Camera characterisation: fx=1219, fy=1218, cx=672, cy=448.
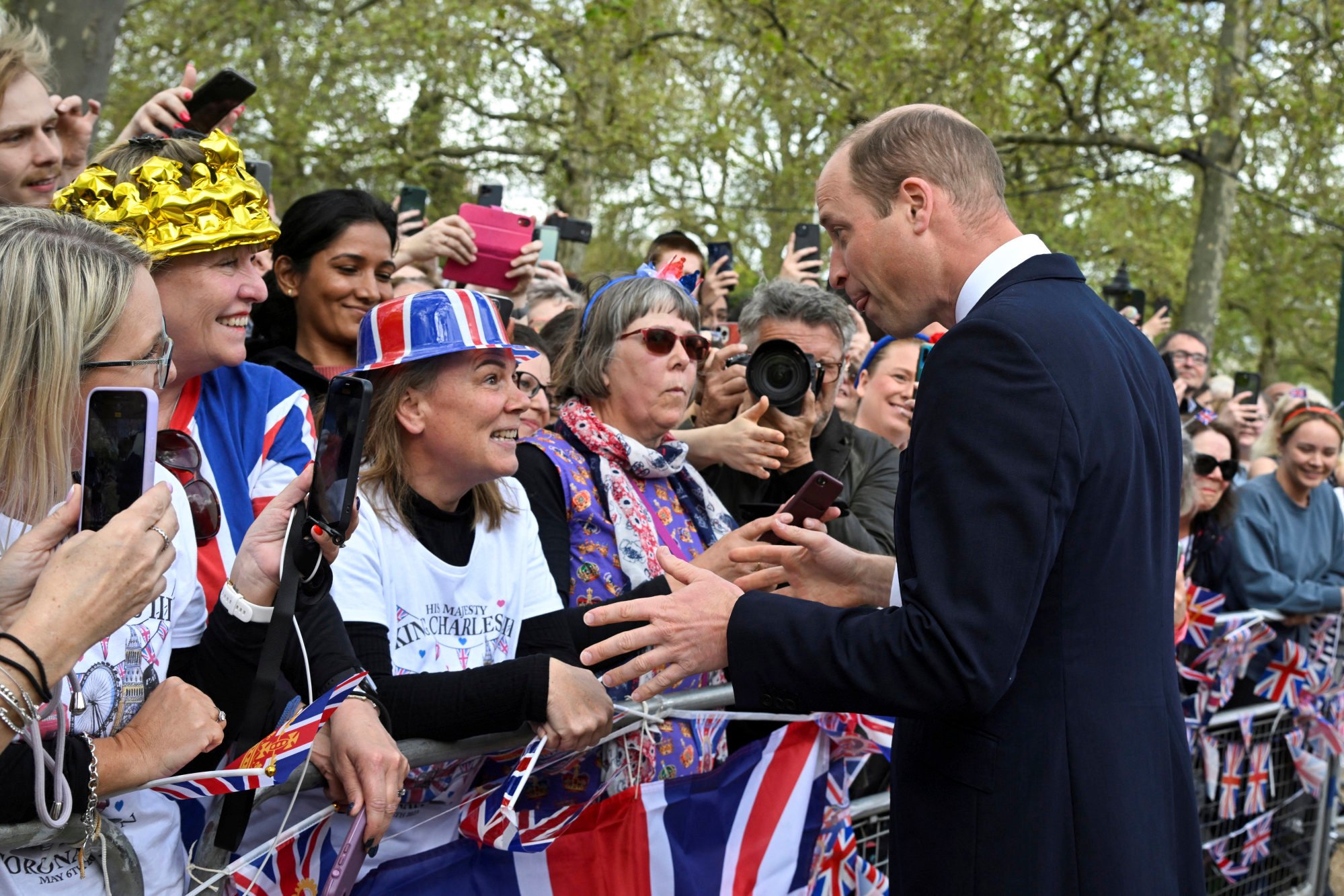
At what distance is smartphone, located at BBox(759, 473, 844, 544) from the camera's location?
8.45 feet

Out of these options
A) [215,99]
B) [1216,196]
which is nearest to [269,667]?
[215,99]

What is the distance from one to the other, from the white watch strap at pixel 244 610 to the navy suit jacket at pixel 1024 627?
84 centimetres

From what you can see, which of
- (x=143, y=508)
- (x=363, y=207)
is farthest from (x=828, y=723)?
(x=363, y=207)

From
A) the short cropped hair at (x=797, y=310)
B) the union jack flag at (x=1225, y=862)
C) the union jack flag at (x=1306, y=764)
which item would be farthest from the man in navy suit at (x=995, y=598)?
the union jack flag at (x=1306, y=764)

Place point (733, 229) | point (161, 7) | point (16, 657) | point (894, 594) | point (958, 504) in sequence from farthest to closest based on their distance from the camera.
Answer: point (733, 229)
point (161, 7)
point (894, 594)
point (958, 504)
point (16, 657)

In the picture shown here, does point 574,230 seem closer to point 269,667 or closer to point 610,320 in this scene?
point 610,320

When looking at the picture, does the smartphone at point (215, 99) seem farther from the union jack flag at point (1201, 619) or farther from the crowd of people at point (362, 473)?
the union jack flag at point (1201, 619)

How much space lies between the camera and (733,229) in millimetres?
20266

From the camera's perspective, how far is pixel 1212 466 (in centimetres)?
573

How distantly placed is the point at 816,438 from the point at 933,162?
82.1 inches

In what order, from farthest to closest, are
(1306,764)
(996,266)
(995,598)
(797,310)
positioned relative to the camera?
(1306,764)
(797,310)
(996,266)
(995,598)

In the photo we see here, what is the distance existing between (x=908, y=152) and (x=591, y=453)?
1518mm

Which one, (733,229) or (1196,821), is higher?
(733,229)

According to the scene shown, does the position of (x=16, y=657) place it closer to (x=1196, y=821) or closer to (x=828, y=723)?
(x=828, y=723)
